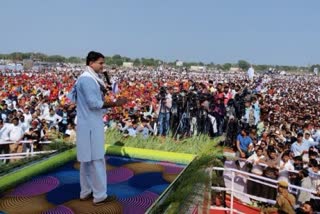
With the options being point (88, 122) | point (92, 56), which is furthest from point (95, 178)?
point (92, 56)

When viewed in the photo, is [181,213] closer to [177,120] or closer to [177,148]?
[177,148]

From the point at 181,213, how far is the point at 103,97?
1500 mm

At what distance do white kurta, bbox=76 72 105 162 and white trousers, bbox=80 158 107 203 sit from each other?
12cm

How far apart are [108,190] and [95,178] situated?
24.0 inches

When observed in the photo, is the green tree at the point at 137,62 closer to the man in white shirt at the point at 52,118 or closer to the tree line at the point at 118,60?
the tree line at the point at 118,60

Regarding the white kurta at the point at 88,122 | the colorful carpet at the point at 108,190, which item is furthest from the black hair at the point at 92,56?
the colorful carpet at the point at 108,190

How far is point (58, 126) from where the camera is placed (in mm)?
11117

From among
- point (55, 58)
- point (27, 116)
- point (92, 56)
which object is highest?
point (55, 58)

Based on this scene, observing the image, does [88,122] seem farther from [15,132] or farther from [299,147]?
[299,147]

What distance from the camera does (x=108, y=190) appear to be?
4.63 metres

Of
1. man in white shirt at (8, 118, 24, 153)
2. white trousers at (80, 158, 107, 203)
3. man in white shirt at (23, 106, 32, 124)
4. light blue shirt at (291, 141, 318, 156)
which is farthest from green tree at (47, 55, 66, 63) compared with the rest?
white trousers at (80, 158, 107, 203)

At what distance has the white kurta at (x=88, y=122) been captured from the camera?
3939 mm

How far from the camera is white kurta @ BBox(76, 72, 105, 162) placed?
3.94m

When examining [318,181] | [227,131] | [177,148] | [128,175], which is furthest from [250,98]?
[128,175]
